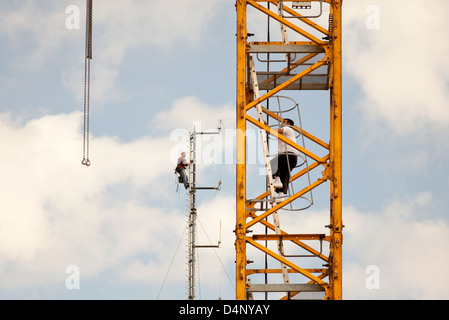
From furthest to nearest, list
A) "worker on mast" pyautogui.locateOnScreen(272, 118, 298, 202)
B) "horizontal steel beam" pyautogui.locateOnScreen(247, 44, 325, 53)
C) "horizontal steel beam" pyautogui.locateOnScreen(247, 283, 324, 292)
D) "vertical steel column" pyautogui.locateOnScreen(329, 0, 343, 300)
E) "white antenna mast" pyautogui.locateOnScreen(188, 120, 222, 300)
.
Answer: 1. "white antenna mast" pyautogui.locateOnScreen(188, 120, 222, 300)
2. "horizontal steel beam" pyautogui.locateOnScreen(247, 44, 325, 53)
3. "worker on mast" pyautogui.locateOnScreen(272, 118, 298, 202)
4. "vertical steel column" pyautogui.locateOnScreen(329, 0, 343, 300)
5. "horizontal steel beam" pyautogui.locateOnScreen(247, 283, 324, 292)

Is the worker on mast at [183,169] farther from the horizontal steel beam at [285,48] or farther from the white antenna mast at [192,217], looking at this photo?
the horizontal steel beam at [285,48]

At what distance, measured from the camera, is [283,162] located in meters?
32.1

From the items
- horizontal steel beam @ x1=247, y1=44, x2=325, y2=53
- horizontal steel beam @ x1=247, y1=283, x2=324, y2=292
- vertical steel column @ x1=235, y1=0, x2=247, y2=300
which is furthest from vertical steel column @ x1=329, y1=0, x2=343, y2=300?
vertical steel column @ x1=235, y1=0, x2=247, y2=300

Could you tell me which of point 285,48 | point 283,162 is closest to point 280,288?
point 283,162

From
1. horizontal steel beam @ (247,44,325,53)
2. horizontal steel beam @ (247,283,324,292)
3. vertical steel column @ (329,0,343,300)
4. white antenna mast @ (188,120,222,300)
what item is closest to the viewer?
horizontal steel beam @ (247,283,324,292)

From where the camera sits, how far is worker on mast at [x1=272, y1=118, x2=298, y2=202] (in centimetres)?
3192

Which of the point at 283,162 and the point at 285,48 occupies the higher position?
the point at 285,48

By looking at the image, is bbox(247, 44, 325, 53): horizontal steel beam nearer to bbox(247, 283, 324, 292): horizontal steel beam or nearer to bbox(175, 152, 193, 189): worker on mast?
bbox(247, 283, 324, 292): horizontal steel beam

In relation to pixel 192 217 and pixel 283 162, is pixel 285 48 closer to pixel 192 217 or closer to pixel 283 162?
pixel 283 162

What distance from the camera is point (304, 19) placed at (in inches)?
1312

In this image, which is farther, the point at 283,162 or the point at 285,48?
the point at 285,48

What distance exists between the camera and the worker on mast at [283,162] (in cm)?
3192
